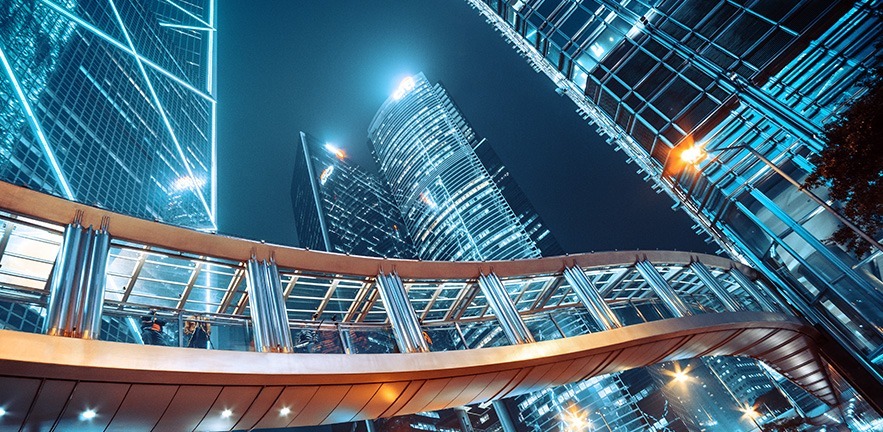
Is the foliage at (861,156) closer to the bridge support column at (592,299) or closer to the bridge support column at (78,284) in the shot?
the bridge support column at (592,299)

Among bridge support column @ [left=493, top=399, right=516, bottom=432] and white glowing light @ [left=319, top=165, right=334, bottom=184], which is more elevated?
white glowing light @ [left=319, top=165, right=334, bottom=184]

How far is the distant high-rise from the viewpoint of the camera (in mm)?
101500

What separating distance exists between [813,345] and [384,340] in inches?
755

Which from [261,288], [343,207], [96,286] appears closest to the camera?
[96,286]

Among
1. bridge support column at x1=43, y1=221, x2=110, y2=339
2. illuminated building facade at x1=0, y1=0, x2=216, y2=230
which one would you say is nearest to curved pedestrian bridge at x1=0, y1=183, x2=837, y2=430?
bridge support column at x1=43, y1=221, x2=110, y2=339

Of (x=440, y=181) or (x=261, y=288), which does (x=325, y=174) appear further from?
(x=261, y=288)

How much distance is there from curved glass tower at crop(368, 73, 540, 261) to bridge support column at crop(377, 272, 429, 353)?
5541cm

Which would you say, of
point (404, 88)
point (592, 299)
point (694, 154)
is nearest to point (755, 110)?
point (694, 154)

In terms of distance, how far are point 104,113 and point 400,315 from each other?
6117 centimetres

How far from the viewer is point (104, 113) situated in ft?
183

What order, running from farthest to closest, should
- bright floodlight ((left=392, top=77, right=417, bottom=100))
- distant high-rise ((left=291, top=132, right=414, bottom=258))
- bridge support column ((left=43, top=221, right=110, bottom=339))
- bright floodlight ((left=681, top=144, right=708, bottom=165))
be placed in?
bright floodlight ((left=392, top=77, right=417, bottom=100)), distant high-rise ((left=291, top=132, right=414, bottom=258)), bright floodlight ((left=681, top=144, right=708, bottom=165)), bridge support column ((left=43, top=221, right=110, bottom=339))

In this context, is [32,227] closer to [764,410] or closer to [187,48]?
[764,410]

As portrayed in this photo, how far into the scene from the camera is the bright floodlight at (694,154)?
738 inches

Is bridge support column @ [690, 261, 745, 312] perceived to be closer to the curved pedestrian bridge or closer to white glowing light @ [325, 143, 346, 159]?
the curved pedestrian bridge
